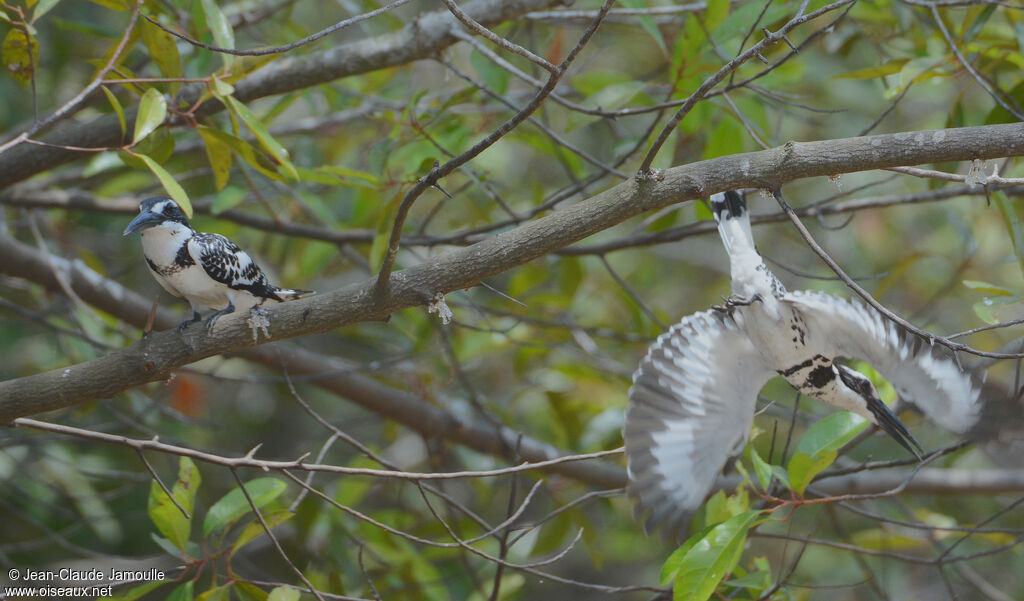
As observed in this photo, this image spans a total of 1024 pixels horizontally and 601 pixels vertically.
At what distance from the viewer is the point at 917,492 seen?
2934 millimetres

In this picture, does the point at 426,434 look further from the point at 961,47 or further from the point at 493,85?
the point at 961,47

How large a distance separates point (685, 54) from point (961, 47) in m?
0.77

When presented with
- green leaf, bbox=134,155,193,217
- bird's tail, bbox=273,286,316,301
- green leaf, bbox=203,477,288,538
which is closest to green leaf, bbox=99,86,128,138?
green leaf, bbox=134,155,193,217

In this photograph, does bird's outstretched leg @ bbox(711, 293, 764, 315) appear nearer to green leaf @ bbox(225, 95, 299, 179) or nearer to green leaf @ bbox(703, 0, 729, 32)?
green leaf @ bbox(703, 0, 729, 32)

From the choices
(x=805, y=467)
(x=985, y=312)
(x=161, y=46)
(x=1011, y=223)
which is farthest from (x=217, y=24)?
(x=1011, y=223)

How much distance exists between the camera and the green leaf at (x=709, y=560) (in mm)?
1801

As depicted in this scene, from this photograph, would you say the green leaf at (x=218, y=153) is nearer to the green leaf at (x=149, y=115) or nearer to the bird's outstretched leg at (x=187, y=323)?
the green leaf at (x=149, y=115)

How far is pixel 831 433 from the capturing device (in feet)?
6.95

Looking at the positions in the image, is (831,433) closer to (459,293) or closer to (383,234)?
(383,234)

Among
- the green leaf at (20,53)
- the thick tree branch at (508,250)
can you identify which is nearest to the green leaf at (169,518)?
the thick tree branch at (508,250)

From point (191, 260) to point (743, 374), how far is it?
4.65ft

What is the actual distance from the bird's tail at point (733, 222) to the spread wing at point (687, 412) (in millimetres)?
177

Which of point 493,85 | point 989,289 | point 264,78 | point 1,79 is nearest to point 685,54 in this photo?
point 493,85

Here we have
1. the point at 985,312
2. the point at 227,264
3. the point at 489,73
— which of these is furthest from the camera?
the point at 489,73
